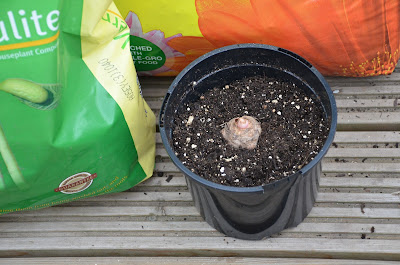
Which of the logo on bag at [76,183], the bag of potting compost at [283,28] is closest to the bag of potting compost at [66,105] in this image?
the logo on bag at [76,183]

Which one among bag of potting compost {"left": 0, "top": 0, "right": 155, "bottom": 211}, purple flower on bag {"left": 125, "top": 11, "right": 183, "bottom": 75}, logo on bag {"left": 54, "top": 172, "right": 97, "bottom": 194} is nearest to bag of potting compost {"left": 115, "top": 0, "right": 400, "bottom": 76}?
purple flower on bag {"left": 125, "top": 11, "right": 183, "bottom": 75}

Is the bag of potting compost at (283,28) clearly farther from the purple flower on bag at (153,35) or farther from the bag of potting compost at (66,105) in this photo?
the bag of potting compost at (66,105)

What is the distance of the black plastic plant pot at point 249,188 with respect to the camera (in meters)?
0.75

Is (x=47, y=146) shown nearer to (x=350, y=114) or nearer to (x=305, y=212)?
(x=305, y=212)

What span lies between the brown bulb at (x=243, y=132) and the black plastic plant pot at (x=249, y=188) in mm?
98

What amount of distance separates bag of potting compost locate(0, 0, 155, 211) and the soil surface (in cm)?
11

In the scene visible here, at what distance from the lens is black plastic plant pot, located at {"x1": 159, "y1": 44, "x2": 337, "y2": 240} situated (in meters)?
0.75

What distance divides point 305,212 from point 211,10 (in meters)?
0.40

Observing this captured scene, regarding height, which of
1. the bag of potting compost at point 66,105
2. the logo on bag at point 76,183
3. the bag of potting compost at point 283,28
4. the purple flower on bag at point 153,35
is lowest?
the logo on bag at point 76,183

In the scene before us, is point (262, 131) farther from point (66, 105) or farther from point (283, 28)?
point (66, 105)

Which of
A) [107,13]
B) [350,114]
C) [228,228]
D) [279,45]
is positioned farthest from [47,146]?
[350,114]

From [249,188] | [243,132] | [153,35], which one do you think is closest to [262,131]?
[243,132]

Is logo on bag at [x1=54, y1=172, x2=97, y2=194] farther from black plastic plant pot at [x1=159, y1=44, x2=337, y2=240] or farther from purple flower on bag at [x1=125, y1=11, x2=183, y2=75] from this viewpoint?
purple flower on bag at [x1=125, y1=11, x2=183, y2=75]

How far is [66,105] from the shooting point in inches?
31.6
